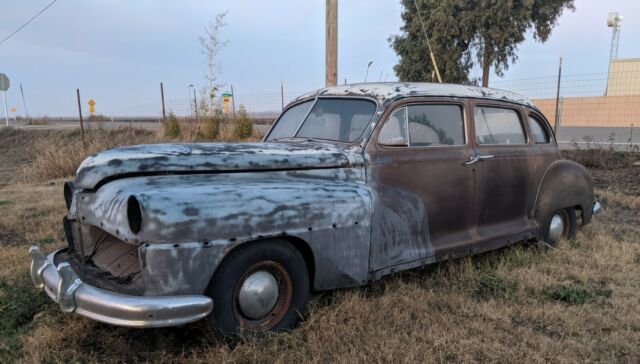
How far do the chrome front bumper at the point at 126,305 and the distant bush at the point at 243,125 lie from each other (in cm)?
1002

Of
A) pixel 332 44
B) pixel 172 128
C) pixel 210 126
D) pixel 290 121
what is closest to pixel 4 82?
pixel 172 128

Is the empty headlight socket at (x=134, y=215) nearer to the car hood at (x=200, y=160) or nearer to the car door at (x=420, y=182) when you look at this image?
the car hood at (x=200, y=160)

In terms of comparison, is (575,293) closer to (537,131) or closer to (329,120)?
(537,131)

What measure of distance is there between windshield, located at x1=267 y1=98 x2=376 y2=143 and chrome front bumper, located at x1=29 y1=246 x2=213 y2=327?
178 centimetres

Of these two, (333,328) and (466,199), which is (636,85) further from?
(333,328)

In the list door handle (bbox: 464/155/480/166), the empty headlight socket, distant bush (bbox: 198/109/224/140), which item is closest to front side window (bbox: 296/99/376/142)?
door handle (bbox: 464/155/480/166)

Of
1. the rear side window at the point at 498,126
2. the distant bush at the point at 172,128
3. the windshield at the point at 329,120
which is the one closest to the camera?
the windshield at the point at 329,120

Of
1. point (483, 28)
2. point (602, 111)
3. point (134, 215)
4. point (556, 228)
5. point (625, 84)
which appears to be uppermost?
point (483, 28)

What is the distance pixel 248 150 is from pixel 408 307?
1.59 meters

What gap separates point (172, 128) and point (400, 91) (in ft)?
35.4

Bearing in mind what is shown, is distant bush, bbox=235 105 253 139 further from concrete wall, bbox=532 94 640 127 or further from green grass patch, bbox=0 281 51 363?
concrete wall, bbox=532 94 640 127

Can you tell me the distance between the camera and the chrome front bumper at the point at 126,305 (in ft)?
7.77

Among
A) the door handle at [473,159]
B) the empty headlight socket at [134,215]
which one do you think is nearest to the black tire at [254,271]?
the empty headlight socket at [134,215]

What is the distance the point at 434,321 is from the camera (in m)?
3.17
